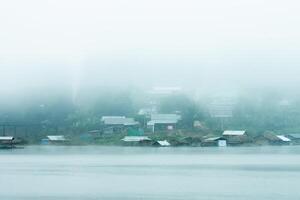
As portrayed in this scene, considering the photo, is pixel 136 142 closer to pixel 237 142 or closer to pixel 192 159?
pixel 237 142

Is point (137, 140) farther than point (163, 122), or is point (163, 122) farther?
point (163, 122)

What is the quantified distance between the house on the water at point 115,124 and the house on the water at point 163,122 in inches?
33.0

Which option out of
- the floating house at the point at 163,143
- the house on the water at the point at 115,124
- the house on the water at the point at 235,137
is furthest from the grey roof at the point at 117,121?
the house on the water at the point at 235,137

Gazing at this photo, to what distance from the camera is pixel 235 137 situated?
35.8m

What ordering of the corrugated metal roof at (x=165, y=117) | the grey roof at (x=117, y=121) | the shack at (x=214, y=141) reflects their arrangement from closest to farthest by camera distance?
the shack at (x=214, y=141) → the corrugated metal roof at (x=165, y=117) → the grey roof at (x=117, y=121)

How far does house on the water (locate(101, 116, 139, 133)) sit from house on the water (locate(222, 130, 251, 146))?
4.61 metres

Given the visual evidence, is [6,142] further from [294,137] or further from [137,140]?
[294,137]

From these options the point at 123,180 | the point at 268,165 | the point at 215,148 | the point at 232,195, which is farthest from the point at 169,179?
the point at 215,148

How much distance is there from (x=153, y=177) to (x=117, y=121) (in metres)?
17.4

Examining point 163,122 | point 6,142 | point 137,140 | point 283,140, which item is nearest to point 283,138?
point 283,140

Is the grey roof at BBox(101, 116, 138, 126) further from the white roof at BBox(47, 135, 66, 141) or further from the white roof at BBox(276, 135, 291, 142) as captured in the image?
the white roof at BBox(276, 135, 291, 142)

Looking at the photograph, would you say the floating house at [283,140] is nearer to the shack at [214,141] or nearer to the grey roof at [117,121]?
the shack at [214,141]

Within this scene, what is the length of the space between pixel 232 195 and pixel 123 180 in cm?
434

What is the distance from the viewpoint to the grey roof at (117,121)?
3675cm
